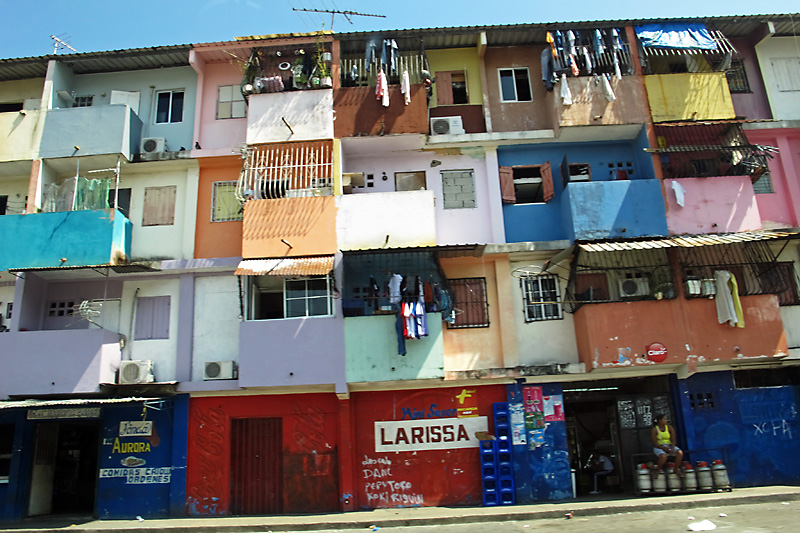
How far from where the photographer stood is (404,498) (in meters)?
14.1

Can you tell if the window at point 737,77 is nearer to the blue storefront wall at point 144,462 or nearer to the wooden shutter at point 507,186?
the wooden shutter at point 507,186

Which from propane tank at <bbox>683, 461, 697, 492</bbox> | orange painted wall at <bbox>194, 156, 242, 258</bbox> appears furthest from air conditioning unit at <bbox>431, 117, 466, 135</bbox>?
propane tank at <bbox>683, 461, 697, 492</bbox>

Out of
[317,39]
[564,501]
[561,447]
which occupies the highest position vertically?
[317,39]

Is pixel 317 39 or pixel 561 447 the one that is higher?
pixel 317 39

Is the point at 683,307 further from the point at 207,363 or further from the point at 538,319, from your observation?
the point at 207,363

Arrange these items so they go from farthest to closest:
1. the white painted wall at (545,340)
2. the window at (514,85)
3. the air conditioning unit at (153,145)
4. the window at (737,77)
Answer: the window at (737,77), the window at (514,85), the air conditioning unit at (153,145), the white painted wall at (545,340)

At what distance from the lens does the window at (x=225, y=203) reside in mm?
15953

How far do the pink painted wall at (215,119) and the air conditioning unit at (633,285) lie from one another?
1079 cm

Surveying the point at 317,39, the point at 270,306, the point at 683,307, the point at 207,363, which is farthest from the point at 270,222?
the point at 683,307

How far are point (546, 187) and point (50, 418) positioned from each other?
13.5 metres

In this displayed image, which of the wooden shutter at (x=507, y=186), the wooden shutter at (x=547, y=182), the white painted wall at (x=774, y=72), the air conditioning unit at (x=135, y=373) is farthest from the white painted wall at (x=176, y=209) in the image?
the white painted wall at (x=774, y=72)

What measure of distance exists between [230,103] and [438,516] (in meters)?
12.2

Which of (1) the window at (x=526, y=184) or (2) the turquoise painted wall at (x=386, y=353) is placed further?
(1) the window at (x=526, y=184)

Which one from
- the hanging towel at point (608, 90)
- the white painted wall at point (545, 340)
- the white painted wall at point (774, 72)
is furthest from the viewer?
the white painted wall at point (774, 72)
